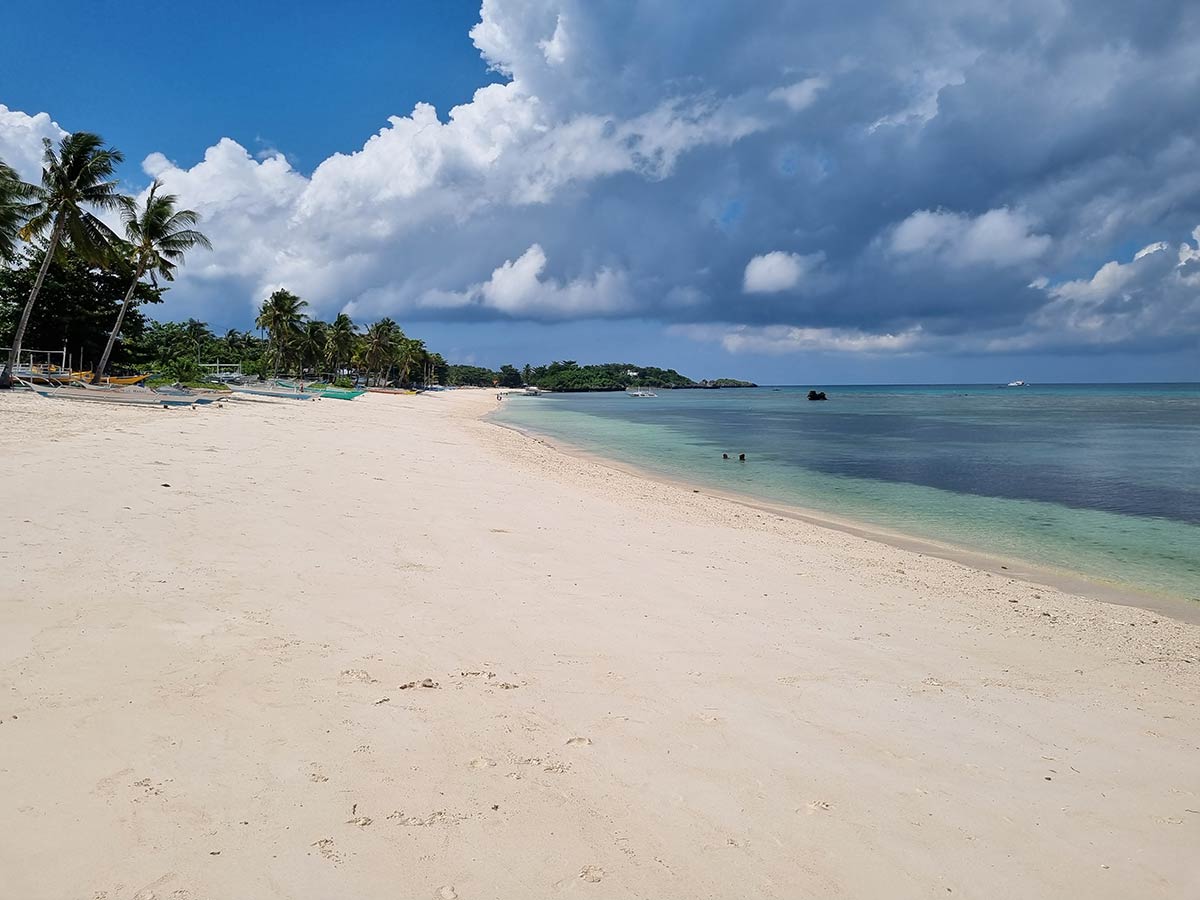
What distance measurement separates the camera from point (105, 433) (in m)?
15.2

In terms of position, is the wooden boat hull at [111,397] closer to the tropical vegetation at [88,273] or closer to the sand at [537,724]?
the tropical vegetation at [88,273]

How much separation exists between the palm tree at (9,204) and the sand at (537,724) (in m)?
27.1

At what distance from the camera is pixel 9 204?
28.5 metres

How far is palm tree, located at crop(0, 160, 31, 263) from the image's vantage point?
27.9m

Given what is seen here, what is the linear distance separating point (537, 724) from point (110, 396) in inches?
1173

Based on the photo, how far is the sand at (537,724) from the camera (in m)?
3.06

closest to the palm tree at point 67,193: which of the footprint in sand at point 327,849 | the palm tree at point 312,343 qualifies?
the footprint in sand at point 327,849

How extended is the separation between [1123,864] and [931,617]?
4.56 meters

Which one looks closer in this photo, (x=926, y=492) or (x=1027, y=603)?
(x=1027, y=603)

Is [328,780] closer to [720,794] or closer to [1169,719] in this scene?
[720,794]

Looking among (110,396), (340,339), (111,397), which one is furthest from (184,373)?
(340,339)

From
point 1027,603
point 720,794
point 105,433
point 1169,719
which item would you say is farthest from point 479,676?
point 105,433

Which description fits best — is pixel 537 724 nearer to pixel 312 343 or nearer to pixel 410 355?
pixel 312 343

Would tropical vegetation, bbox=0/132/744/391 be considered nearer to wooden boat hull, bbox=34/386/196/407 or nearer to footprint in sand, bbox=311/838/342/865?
wooden boat hull, bbox=34/386/196/407
